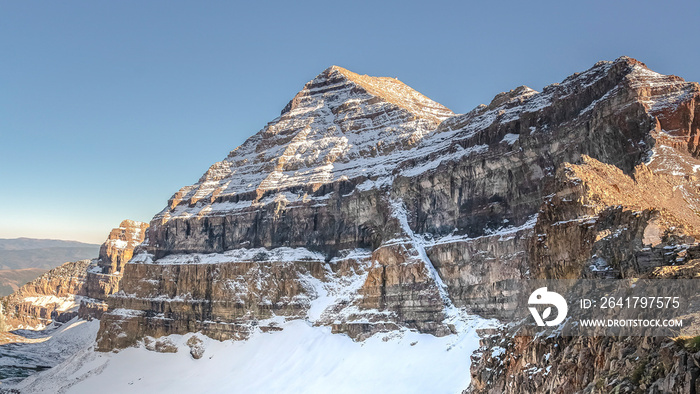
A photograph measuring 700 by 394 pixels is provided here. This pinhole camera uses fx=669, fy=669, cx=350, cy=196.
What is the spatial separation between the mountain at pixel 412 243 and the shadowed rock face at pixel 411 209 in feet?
1.04

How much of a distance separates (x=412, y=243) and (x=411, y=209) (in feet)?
33.8

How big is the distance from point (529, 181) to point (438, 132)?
40.7 metres

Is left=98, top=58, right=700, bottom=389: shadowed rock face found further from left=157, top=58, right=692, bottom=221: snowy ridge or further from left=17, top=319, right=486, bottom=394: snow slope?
left=17, top=319, right=486, bottom=394: snow slope

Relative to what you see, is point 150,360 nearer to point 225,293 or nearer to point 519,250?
point 225,293

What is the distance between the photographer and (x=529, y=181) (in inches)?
4279

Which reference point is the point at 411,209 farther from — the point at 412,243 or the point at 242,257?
the point at 242,257

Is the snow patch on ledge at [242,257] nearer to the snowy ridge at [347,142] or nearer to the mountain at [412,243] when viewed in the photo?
the mountain at [412,243]

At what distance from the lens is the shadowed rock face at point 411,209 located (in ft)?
140

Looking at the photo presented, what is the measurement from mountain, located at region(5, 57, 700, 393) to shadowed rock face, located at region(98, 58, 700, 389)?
1.04ft

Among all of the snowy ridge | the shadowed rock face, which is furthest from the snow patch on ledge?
the snowy ridge

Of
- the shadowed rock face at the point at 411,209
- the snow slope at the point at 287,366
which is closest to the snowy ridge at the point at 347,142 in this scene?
the shadowed rock face at the point at 411,209

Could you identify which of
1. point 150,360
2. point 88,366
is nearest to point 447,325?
point 150,360

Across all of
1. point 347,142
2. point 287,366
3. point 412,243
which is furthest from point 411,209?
point 347,142

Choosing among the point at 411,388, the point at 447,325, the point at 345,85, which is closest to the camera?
the point at 411,388
